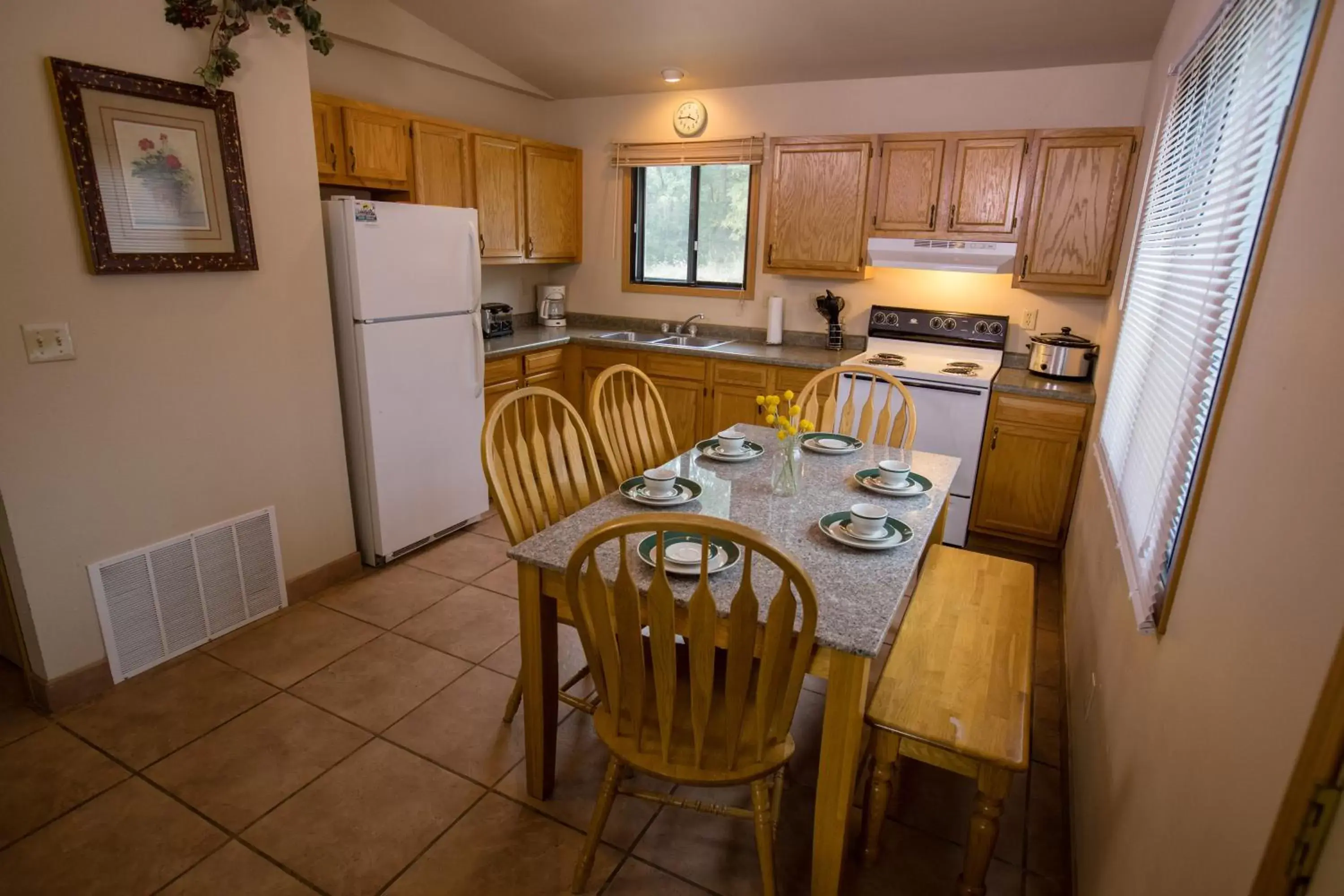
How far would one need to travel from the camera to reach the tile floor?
66.0 inches

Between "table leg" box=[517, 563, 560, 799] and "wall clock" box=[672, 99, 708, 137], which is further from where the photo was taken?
"wall clock" box=[672, 99, 708, 137]

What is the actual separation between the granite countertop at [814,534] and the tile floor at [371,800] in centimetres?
72

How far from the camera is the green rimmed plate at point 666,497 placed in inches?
75.3

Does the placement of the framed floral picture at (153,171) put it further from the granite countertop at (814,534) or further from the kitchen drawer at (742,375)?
the kitchen drawer at (742,375)

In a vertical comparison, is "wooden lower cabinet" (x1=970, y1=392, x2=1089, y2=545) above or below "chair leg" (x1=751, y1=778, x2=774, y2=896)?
above

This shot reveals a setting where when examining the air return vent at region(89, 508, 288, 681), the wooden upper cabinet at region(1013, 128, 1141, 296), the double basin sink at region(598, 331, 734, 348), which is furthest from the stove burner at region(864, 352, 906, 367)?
the air return vent at region(89, 508, 288, 681)

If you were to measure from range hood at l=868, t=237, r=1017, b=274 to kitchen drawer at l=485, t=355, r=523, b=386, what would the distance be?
6.72 ft

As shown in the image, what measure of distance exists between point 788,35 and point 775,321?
1529mm

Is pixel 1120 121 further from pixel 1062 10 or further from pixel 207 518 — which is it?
pixel 207 518

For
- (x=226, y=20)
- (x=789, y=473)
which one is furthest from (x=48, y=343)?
(x=789, y=473)

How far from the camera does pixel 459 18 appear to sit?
3652mm

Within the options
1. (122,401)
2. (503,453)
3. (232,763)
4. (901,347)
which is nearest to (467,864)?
(232,763)

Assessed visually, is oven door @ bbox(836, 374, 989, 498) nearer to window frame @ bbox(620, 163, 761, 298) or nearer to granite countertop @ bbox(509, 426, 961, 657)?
granite countertop @ bbox(509, 426, 961, 657)

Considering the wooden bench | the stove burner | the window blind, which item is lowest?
the wooden bench
